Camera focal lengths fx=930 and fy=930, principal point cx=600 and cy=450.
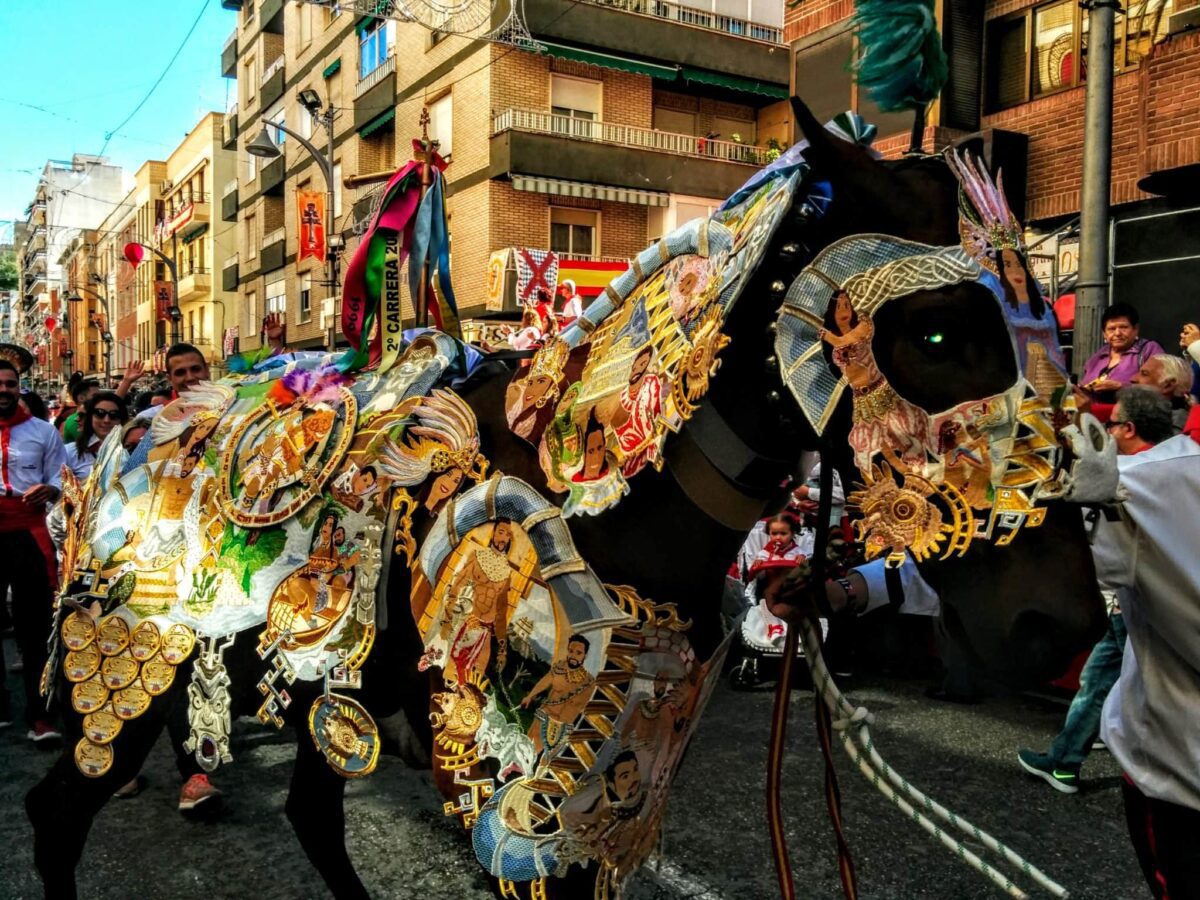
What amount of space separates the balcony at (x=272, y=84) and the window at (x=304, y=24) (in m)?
2.06

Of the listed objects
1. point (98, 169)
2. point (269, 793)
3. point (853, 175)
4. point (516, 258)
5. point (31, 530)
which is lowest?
point (269, 793)

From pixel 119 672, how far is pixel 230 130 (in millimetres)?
40775

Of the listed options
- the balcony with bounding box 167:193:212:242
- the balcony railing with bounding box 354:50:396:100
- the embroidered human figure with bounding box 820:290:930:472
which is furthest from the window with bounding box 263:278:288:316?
the embroidered human figure with bounding box 820:290:930:472

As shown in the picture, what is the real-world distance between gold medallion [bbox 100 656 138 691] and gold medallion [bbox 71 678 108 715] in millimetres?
26

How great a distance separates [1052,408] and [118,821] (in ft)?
14.8

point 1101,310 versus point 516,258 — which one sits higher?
point 516,258

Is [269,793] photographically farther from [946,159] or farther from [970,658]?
[946,159]

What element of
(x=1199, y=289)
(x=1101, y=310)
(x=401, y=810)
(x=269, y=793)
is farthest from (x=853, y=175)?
(x=1199, y=289)

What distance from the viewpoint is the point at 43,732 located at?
18.0 feet

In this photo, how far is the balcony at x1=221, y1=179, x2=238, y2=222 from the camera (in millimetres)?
36688

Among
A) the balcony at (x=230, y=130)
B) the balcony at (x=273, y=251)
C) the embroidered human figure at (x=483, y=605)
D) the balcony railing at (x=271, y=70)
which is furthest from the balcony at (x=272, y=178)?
the embroidered human figure at (x=483, y=605)

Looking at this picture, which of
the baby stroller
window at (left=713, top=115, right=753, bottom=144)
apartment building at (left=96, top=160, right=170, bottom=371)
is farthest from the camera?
apartment building at (left=96, top=160, right=170, bottom=371)

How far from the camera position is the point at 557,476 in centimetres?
194

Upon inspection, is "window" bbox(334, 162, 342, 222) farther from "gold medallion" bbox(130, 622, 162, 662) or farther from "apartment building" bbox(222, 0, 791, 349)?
"gold medallion" bbox(130, 622, 162, 662)
